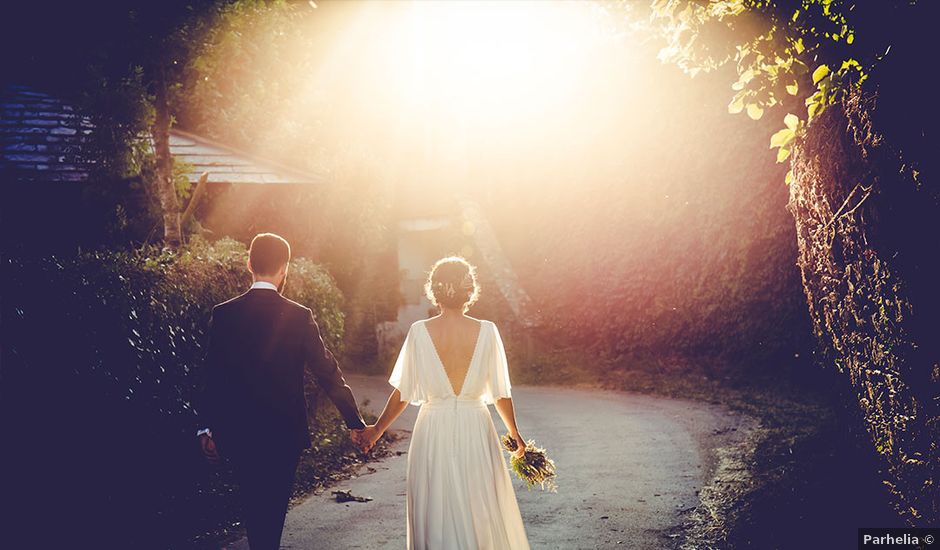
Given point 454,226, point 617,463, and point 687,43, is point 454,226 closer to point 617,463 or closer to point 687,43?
point 617,463

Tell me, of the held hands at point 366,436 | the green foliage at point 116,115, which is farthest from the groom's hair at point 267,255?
the green foliage at point 116,115

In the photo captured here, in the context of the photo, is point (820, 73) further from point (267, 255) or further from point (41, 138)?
point (41, 138)

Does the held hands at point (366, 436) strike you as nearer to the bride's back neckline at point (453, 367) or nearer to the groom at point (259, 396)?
the groom at point (259, 396)

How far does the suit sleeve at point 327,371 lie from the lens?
5.20 meters

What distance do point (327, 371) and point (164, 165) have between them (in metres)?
9.17

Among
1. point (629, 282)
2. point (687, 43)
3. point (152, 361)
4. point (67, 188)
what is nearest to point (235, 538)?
point (152, 361)

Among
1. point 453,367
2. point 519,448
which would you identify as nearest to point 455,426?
point 453,367

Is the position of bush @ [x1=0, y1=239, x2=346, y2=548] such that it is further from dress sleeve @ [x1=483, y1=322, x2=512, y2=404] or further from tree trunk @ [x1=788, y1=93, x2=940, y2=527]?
tree trunk @ [x1=788, y1=93, x2=940, y2=527]

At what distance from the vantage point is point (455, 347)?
5219mm

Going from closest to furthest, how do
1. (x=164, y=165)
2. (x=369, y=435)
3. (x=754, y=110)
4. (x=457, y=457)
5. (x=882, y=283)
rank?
(x=882, y=283)
(x=754, y=110)
(x=457, y=457)
(x=369, y=435)
(x=164, y=165)

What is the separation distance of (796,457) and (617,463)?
1880mm

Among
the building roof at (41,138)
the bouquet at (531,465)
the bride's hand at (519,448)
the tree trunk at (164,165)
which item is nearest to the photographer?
the bride's hand at (519,448)

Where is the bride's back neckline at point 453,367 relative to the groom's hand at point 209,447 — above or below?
above

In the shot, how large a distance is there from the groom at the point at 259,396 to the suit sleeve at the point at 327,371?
0.10 meters
